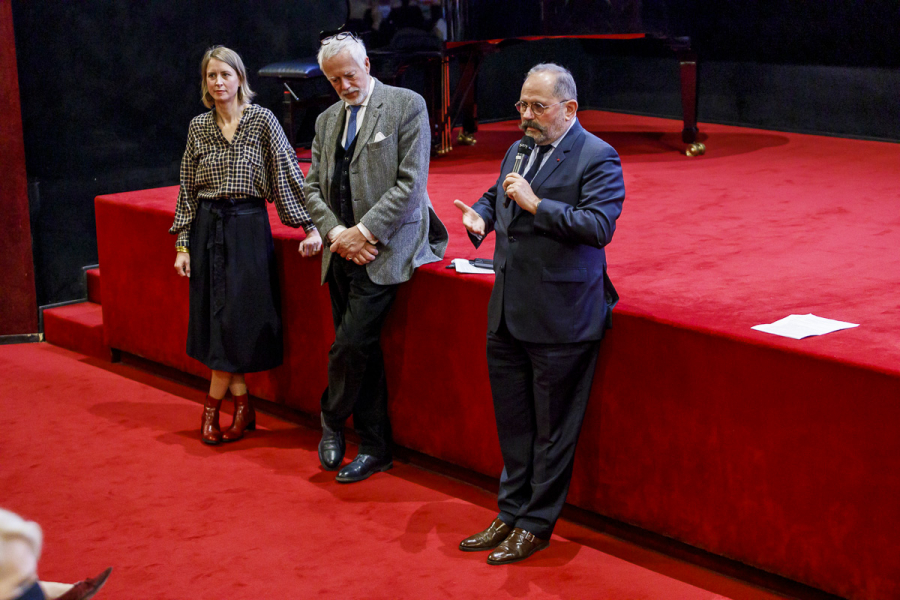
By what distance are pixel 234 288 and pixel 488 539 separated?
1.43 meters

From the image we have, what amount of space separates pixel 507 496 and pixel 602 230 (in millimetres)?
878

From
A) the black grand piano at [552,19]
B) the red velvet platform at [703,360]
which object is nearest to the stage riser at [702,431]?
the red velvet platform at [703,360]

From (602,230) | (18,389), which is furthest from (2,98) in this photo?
(602,230)

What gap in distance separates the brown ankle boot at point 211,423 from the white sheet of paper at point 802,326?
2.13 metres

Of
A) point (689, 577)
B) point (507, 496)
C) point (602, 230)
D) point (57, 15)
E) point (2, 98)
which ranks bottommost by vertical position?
point (689, 577)

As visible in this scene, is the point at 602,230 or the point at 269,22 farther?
the point at 269,22

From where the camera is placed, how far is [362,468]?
11.9 ft

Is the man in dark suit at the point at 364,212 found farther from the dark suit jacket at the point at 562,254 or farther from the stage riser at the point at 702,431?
the dark suit jacket at the point at 562,254

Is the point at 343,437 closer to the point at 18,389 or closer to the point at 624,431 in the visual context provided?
the point at 624,431

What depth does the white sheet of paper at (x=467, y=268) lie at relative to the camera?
343cm

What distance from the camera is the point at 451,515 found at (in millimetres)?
3350

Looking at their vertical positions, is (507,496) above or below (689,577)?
above

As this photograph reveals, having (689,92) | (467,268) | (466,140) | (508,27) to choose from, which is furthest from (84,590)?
(689,92)

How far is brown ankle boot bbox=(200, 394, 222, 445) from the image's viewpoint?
3986 millimetres
